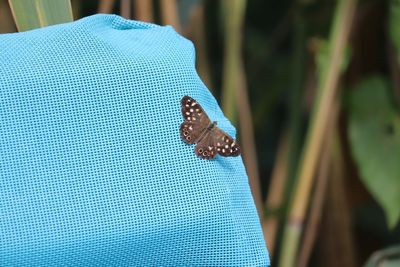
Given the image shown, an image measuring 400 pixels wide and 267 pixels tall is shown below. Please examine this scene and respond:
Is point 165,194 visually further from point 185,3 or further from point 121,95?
point 185,3

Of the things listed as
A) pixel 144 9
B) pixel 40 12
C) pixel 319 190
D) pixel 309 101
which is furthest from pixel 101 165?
pixel 309 101

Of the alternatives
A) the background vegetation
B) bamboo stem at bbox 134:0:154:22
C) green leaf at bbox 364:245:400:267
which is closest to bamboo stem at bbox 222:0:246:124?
the background vegetation

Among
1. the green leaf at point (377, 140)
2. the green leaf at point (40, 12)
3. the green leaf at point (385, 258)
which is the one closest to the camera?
the green leaf at point (40, 12)

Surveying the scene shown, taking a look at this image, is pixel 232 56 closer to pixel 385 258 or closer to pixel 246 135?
pixel 246 135

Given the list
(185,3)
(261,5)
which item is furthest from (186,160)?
(261,5)

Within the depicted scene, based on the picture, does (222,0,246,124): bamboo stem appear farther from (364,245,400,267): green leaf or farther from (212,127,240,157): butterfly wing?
(212,127,240,157): butterfly wing

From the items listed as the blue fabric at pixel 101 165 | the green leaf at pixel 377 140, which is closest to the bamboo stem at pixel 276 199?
the green leaf at pixel 377 140

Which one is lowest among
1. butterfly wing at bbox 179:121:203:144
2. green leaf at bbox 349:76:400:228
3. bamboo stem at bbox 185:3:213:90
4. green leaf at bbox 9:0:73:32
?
green leaf at bbox 349:76:400:228

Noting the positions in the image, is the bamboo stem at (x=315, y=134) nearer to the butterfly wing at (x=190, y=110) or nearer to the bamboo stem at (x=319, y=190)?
the bamboo stem at (x=319, y=190)
